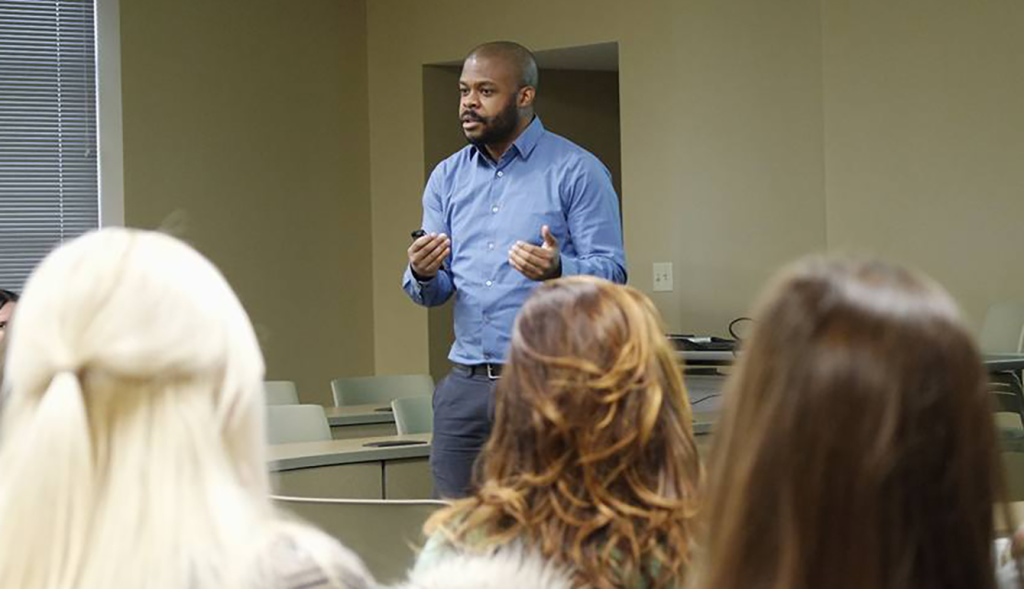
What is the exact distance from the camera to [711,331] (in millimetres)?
7035

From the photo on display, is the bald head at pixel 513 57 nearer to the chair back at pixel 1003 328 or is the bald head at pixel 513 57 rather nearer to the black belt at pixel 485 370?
the black belt at pixel 485 370

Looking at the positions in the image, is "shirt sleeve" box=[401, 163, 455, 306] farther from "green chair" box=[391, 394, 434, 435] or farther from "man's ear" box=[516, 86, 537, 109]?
"green chair" box=[391, 394, 434, 435]

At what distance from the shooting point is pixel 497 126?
3955 mm

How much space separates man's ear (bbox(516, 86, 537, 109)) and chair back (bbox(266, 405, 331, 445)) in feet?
4.03

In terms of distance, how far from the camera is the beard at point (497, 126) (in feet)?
13.0

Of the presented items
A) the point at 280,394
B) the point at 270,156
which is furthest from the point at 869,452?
the point at 270,156

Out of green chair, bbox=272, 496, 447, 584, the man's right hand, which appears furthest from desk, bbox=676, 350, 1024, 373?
green chair, bbox=272, 496, 447, 584

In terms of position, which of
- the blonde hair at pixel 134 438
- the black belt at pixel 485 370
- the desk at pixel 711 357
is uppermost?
the blonde hair at pixel 134 438

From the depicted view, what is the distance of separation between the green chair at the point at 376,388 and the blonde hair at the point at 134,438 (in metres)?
4.60

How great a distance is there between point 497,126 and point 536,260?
53 centimetres

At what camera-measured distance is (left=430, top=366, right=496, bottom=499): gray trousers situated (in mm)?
3742

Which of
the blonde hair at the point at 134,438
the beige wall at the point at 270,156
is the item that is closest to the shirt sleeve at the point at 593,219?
the blonde hair at the point at 134,438

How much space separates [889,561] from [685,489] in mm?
750

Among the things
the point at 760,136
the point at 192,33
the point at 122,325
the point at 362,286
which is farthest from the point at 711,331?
the point at 122,325
